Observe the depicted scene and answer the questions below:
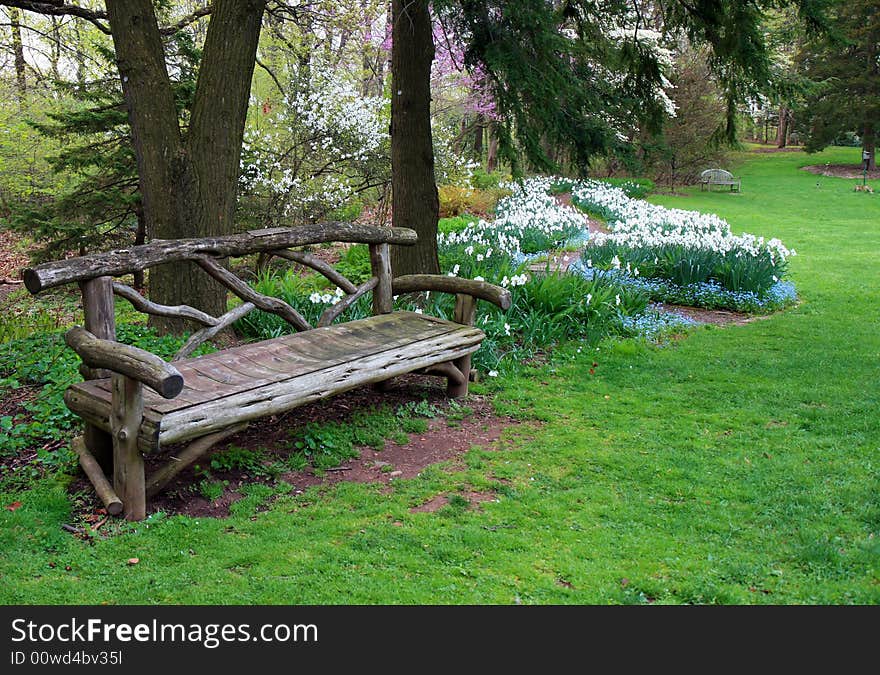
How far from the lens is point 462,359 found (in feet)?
16.9

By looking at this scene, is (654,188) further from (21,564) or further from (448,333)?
(21,564)

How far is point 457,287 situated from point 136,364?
259cm

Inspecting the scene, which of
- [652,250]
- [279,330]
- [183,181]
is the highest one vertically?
[183,181]

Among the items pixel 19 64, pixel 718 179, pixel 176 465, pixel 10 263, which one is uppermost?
pixel 19 64

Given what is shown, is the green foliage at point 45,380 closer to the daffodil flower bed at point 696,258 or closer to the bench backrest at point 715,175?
the daffodil flower bed at point 696,258

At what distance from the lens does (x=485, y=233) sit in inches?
375

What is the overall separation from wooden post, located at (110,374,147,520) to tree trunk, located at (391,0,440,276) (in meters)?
3.99

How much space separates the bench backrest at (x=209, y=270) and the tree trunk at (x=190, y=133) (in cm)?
148

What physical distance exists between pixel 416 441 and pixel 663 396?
6.29ft

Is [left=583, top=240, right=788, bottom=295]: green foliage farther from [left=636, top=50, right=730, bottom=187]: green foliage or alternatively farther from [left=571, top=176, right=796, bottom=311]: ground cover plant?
[left=636, top=50, right=730, bottom=187]: green foliage

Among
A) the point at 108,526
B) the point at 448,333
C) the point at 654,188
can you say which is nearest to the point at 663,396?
the point at 448,333

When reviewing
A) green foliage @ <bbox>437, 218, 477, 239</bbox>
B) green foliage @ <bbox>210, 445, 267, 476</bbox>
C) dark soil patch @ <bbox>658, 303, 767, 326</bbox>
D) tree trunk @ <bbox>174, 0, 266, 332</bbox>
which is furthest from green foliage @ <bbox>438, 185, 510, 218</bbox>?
green foliage @ <bbox>210, 445, 267, 476</bbox>

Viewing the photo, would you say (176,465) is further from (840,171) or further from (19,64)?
(840,171)

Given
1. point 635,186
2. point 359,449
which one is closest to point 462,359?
point 359,449
